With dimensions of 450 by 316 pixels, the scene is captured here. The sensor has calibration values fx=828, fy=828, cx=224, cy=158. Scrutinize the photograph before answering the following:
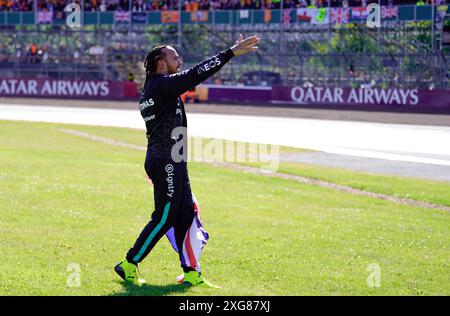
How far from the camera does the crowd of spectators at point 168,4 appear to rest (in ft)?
140

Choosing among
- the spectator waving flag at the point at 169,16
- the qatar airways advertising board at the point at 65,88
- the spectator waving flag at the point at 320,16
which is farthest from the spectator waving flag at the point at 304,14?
the qatar airways advertising board at the point at 65,88

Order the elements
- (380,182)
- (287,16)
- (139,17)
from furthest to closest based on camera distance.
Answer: (139,17), (287,16), (380,182)

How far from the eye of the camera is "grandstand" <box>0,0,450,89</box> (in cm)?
3928

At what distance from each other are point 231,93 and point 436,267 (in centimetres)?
3587

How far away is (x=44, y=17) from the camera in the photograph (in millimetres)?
49969

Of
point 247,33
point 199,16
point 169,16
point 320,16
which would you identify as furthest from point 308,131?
point 169,16

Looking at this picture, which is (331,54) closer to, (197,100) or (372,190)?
(197,100)

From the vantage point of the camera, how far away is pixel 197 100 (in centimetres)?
4300

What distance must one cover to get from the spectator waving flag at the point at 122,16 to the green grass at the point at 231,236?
32.1m

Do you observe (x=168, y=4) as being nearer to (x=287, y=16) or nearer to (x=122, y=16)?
(x=122, y=16)

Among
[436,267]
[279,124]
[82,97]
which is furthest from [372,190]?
[82,97]

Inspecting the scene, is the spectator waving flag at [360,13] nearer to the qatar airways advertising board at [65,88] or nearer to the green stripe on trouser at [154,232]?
the qatar airways advertising board at [65,88]

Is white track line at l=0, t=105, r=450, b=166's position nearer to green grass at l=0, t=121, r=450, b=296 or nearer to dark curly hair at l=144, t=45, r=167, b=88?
green grass at l=0, t=121, r=450, b=296

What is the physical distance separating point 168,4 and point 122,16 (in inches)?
115
